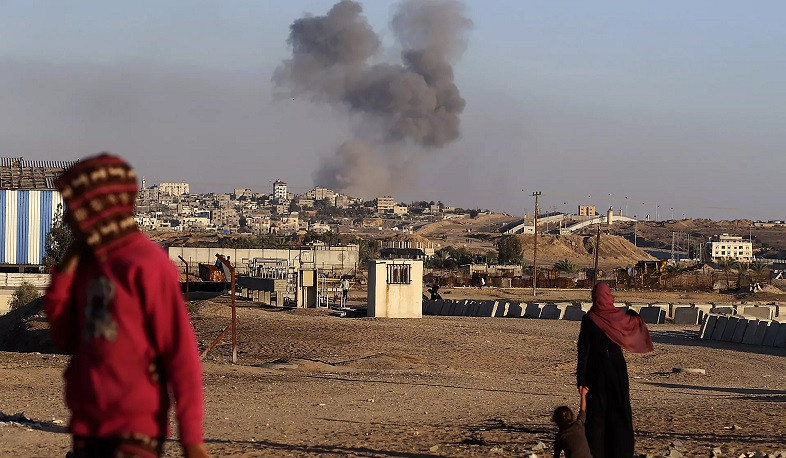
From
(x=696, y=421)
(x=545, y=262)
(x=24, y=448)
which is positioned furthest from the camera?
(x=545, y=262)

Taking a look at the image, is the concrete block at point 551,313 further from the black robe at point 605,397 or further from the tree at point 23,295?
the black robe at point 605,397

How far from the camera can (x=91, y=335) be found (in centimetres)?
376

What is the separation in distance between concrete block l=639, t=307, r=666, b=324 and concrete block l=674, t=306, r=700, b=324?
46 centimetres

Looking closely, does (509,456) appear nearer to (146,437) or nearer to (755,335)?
(146,437)

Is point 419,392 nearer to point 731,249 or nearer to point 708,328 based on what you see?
point 708,328

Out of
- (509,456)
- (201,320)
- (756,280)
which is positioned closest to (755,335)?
(201,320)

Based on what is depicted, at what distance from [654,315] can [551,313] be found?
3.71 metres

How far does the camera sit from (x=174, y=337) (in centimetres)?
375

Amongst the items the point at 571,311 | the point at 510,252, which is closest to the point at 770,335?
the point at 571,311

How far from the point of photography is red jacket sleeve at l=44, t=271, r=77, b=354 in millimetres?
3910

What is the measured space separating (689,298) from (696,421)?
53.0m

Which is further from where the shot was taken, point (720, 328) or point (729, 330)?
point (720, 328)

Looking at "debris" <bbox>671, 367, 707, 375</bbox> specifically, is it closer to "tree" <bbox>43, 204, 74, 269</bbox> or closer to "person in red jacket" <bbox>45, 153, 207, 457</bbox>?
"person in red jacket" <bbox>45, 153, 207, 457</bbox>

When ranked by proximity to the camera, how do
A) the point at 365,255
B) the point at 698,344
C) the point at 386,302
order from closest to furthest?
the point at 698,344 → the point at 386,302 → the point at 365,255
